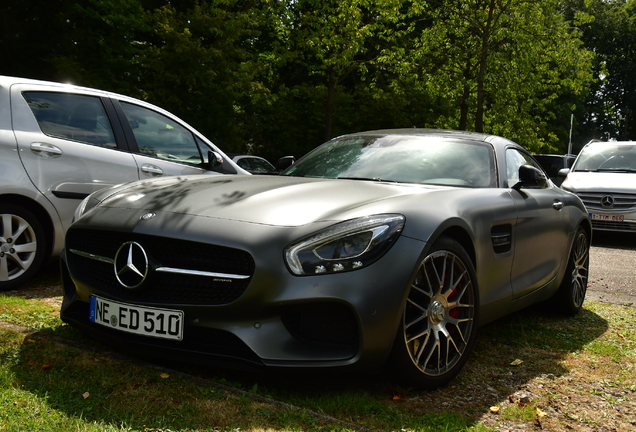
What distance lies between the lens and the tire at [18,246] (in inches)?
207

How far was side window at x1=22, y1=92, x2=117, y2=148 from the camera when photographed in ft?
18.3

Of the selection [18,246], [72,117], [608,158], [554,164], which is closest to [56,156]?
[72,117]

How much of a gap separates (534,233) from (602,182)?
26.5 ft

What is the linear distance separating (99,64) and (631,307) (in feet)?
47.6

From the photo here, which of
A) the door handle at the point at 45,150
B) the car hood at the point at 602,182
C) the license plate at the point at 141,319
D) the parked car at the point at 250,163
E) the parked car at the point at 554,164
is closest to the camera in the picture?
the license plate at the point at 141,319

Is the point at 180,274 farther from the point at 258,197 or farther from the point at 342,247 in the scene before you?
the point at 342,247

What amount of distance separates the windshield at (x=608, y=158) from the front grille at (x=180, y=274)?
36.3ft

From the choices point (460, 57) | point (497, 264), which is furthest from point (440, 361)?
point (460, 57)

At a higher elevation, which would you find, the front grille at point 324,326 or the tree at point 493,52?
the tree at point 493,52

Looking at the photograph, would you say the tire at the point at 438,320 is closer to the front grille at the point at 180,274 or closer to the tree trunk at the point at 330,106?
the front grille at the point at 180,274

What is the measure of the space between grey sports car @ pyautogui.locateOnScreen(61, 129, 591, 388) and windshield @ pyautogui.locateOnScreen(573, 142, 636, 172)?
9385 mm

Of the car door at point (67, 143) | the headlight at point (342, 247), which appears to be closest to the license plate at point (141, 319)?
the headlight at point (342, 247)

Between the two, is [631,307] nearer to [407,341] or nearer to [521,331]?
[521,331]

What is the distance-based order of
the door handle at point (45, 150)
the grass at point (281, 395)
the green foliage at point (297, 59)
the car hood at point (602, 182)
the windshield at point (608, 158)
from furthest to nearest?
the green foliage at point (297, 59)
the windshield at point (608, 158)
the car hood at point (602, 182)
the door handle at point (45, 150)
the grass at point (281, 395)
